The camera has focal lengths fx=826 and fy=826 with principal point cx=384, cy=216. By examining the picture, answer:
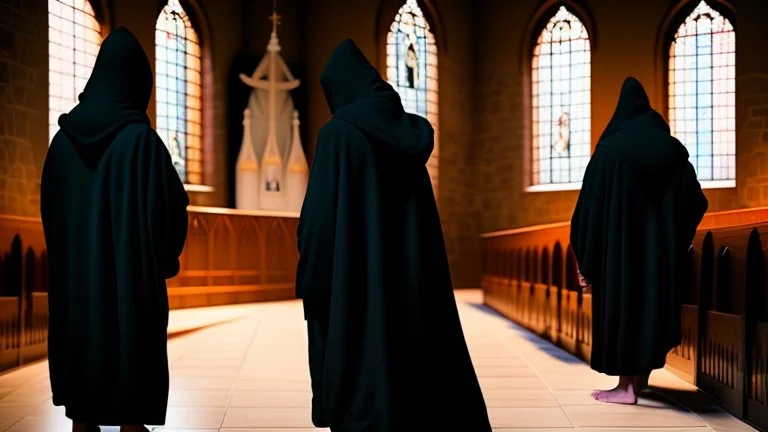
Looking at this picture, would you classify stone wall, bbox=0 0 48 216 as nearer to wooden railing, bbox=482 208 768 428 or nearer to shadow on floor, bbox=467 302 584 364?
shadow on floor, bbox=467 302 584 364

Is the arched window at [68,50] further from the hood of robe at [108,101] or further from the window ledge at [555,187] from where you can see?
the hood of robe at [108,101]

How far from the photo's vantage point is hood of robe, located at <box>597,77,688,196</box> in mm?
4699

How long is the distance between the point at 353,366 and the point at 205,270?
875cm

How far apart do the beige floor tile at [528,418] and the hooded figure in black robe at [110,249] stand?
1785 mm

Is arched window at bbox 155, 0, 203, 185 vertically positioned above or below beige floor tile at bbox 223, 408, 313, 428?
above

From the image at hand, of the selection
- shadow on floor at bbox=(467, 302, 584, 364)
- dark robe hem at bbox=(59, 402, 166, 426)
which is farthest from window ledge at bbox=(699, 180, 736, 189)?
dark robe hem at bbox=(59, 402, 166, 426)

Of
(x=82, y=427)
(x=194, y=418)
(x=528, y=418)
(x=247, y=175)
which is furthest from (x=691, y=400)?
(x=247, y=175)

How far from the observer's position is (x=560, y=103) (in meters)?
17.2

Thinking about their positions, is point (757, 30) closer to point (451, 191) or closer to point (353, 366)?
point (451, 191)

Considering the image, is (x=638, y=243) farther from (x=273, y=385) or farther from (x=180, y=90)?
(x=180, y=90)

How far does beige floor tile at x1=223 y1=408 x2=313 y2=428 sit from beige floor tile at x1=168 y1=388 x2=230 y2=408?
0.25 m

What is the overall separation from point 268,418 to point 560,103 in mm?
13941

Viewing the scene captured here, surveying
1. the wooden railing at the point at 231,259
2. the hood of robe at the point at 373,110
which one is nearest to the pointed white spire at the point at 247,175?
the wooden railing at the point at 231,259

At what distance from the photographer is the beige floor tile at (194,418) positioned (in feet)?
13.8
